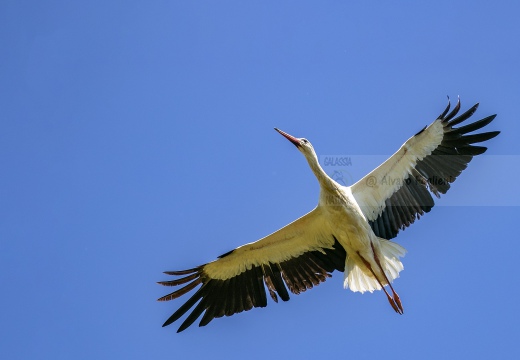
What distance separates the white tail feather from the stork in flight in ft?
0.04

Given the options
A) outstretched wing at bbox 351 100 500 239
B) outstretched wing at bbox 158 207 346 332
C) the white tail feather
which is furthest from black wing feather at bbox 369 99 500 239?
outstretched wing at bbox 158 207 346 332

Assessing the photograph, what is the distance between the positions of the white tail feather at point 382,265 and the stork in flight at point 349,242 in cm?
1

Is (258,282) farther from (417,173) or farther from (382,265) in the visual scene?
(417,173)

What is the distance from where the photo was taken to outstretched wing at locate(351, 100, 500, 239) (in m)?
10.3

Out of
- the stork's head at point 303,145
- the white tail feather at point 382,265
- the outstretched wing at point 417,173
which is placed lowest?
the white tail feather at point 382,265

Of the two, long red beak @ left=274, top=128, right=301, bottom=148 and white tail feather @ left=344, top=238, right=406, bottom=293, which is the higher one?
long red beak @ left=274, top=128, right=301, bottom=148

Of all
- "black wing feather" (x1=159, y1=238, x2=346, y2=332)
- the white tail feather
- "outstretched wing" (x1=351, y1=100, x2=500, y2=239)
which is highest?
"outstretched wing" (x1=351, y1=100, x2=500, y2=239)

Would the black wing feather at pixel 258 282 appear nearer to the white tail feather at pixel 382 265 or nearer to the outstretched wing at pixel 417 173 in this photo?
the white tail feather at pixel 382 265

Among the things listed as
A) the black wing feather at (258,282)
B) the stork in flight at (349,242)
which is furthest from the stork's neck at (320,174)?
the black wing feather at (258,282)

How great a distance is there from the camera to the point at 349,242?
33.4 ft

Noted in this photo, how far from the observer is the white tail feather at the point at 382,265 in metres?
10.2

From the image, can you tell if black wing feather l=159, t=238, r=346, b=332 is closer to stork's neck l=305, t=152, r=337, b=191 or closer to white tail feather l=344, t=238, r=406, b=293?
white tail feather l=344, t=238, r=406, b=293

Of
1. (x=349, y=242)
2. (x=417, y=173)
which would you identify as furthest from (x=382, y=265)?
(x=417, y=173)

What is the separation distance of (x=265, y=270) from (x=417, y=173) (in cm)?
226
